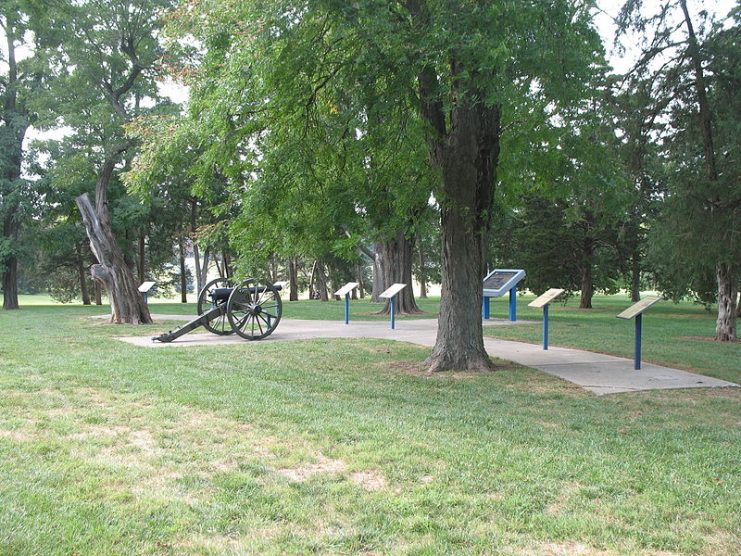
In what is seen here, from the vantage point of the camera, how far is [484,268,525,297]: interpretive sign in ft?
55.3

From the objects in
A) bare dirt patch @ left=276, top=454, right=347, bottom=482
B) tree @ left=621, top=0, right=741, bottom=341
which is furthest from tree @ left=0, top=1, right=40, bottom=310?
bare dirt patch @ left=276, top=454, right=347, bottom=482

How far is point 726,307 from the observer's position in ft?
52.6

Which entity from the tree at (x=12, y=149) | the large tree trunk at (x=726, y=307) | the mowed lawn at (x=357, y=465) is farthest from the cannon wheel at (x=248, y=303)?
the tree at (x=12, y=149)

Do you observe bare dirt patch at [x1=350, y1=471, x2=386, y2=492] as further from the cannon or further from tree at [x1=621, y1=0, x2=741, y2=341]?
tree at [x1=621, y1=0, x2=741, y2=341]

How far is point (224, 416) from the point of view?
625cm

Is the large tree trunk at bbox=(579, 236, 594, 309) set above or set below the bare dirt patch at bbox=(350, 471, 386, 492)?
above

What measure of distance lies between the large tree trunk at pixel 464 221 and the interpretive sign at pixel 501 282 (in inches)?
280

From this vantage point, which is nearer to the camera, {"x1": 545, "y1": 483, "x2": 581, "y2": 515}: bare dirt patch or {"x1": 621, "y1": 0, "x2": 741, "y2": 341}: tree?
{"x1": 545, "y1": 483, "x2": 581, "y2": 515}: bare dirt patch

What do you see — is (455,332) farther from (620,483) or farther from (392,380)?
(620,483)

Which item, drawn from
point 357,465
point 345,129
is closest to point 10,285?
point 345,129

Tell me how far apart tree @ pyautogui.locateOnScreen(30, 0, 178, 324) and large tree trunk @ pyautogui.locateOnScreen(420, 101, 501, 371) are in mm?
11330

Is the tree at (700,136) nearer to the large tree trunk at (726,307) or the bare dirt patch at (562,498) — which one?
the large tree trunk at (726,307)

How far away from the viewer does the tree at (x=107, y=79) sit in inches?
709

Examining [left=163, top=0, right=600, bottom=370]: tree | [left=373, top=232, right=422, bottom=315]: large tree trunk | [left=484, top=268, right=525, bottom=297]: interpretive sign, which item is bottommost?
[left=484, top=268, right=525, bottom=297]: interpretive sign
